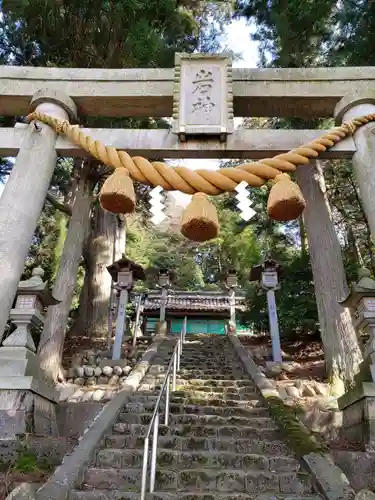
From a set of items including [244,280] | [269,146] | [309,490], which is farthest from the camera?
[244,280]

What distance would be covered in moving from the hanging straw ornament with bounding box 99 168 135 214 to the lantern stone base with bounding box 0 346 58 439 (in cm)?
254

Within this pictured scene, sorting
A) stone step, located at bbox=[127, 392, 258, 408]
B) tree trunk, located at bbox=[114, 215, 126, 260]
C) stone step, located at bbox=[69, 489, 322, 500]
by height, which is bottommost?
stone step, located at bbox=[69, 489, 322, 500]

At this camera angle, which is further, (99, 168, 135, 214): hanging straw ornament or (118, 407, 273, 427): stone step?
(118, 407, 273, 427): stone step

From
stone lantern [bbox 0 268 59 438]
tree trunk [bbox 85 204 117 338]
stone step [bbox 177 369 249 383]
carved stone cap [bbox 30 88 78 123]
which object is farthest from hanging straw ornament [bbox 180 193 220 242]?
tree trunk [bbox 85 204 117 338]

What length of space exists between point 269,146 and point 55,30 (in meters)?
7.34

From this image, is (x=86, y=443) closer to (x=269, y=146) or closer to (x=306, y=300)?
(x=269, y=146)

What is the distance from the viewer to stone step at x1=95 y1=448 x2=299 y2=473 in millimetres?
4102

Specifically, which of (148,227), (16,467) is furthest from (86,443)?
(148,227)

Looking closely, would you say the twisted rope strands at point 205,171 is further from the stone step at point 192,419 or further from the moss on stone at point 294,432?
the stone step at point 192,419

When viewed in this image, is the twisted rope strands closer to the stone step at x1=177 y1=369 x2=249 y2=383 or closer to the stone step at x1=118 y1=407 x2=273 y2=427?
the stone step at x1=118 y1=407 x2=273 y2=427

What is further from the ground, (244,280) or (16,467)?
(244,280)

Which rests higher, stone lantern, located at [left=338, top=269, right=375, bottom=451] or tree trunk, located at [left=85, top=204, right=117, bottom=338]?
tree trunk, located at [left=85, top=204, right=117, bottom=338]

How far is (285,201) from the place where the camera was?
3541mm

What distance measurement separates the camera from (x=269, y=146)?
179 inches
